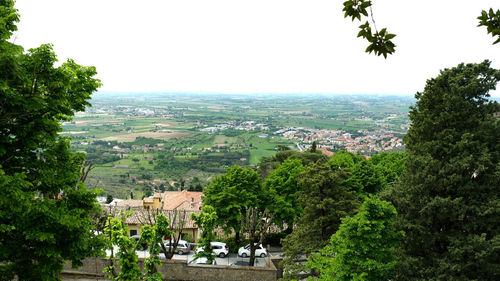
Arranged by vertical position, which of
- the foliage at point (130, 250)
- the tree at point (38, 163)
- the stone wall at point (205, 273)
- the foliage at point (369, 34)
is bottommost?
the stone wall at point (205, 273)

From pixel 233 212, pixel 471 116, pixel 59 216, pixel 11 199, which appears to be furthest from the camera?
pixel 233 212

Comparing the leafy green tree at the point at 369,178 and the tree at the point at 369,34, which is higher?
the tree at the point at 369,34

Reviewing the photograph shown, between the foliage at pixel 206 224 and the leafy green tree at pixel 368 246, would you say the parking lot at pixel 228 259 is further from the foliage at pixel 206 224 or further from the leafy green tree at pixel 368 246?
the leafy green tree at pixel 368 246

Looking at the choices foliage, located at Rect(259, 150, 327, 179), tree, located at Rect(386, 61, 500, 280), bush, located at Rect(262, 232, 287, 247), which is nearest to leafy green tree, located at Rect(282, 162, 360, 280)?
tree, located at Rect(386, 61, 500, 280)

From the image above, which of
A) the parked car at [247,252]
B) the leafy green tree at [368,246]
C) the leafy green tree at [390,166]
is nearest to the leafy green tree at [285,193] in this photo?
the parked car at [247,252]

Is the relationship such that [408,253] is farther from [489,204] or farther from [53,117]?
[53,117]

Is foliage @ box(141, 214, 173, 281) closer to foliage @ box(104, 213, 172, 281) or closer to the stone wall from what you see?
foliage @ box(104, 213, 172, 281)

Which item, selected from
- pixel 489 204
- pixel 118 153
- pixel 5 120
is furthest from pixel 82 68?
pixel 118 153
